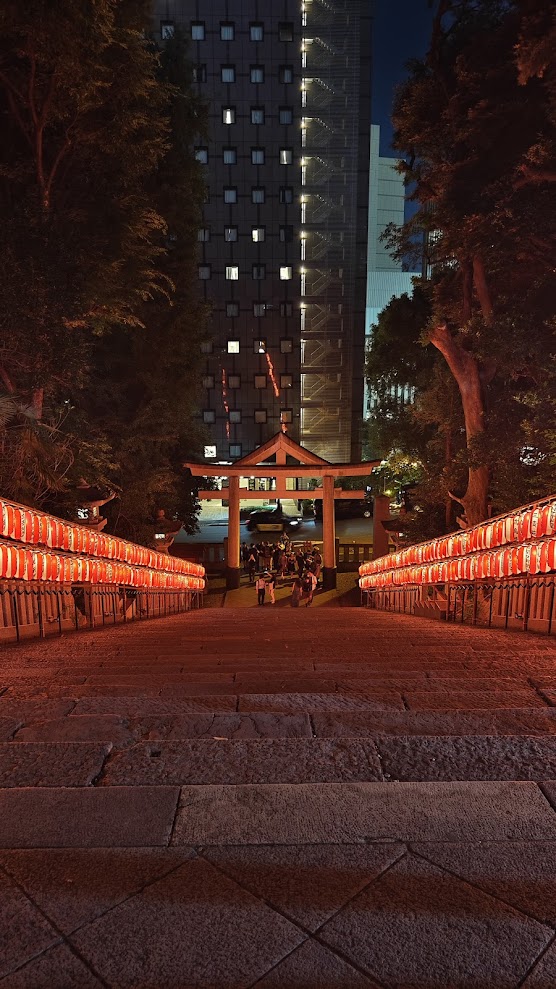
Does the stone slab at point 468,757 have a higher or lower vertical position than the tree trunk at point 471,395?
lower

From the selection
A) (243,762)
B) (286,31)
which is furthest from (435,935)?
(286,31)

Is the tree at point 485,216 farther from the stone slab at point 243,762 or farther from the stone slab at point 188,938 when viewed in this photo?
the stone slab at point 188,938

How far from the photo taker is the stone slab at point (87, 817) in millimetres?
2012

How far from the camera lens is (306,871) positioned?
1.84 m

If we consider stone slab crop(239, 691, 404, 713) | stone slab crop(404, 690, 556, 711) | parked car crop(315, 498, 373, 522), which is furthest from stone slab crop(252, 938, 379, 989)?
parked car crop(315, 498, 373, 522)

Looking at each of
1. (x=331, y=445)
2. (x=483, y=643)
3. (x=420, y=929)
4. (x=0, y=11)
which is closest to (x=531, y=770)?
(x=420, y=929)

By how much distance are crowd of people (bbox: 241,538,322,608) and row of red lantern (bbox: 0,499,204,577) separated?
768 cm

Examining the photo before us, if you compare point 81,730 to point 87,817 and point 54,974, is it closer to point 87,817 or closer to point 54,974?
point 87,817

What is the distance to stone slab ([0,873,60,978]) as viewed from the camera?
151 centimetres

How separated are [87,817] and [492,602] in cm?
1001

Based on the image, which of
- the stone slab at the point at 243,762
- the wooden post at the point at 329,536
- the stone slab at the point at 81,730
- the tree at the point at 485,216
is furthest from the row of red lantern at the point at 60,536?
the wooden post at the point at 329,536

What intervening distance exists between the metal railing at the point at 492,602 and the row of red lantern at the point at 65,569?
7.08 m

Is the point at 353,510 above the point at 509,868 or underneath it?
above

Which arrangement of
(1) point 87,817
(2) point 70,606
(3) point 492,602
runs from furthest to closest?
(2) point 70,606 → (3) point 492,602 → (1) point 87,817
